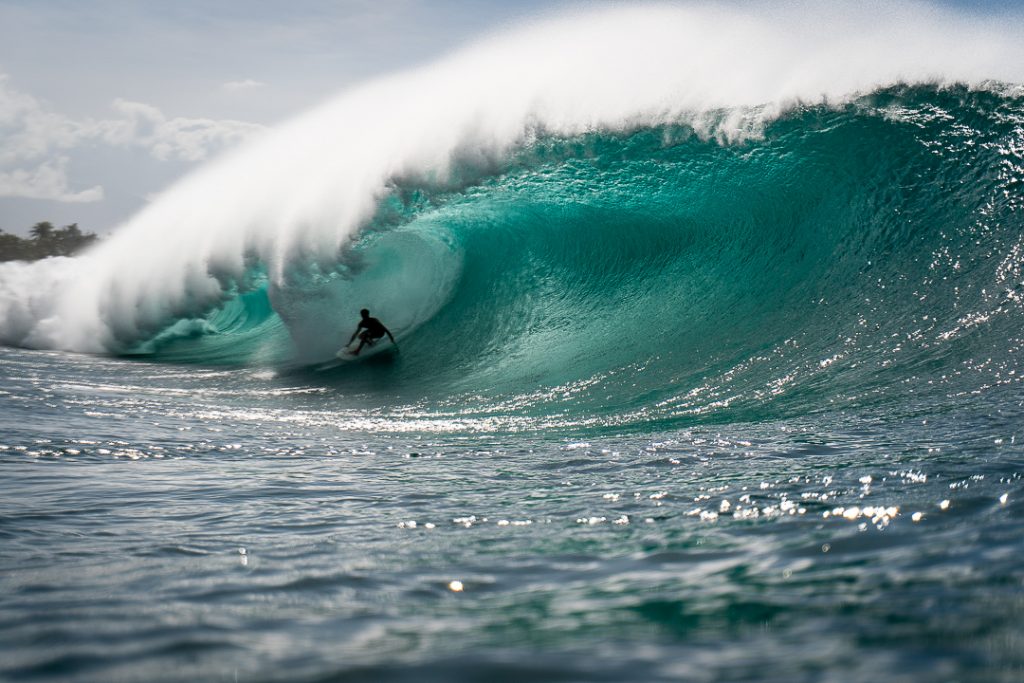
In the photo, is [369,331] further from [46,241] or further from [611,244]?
[46,241]

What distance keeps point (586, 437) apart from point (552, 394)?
6.54ft

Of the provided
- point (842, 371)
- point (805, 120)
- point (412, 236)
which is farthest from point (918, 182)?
point (412, 236)

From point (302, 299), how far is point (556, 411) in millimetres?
5712

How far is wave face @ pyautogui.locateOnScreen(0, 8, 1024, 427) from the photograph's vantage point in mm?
7660

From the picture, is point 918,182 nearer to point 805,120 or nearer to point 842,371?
point 805,120

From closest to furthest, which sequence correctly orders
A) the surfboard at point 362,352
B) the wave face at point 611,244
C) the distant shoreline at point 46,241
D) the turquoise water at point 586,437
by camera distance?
1. the turquoise water at point 586,437
2. the wave face at point 611,244
3. the surfboard at point 362,352
4. the distant shoreline at point 46,241

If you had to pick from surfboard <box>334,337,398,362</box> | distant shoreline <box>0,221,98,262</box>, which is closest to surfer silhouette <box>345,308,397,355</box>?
surfboard <box>334,337,398,362</box>

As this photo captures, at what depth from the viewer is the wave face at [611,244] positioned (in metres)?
7.66

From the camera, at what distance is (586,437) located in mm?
5770

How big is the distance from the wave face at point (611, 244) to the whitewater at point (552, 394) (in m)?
0.05

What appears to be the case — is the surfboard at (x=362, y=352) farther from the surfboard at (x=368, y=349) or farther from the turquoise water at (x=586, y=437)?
the turquoise water at (x=586, y=437)

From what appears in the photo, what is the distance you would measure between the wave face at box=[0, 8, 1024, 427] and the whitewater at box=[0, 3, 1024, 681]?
1.9 inches

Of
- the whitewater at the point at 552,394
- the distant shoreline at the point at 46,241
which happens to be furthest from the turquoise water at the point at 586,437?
the distant shoreline at the point at 46,241

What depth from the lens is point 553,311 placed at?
10.4 metres
